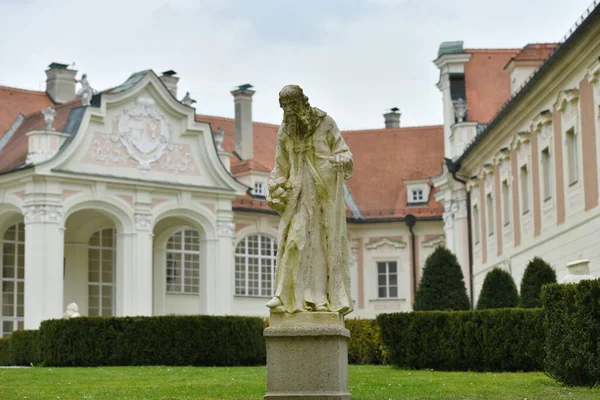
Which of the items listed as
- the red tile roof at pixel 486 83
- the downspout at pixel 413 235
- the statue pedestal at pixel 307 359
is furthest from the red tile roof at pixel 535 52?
the statue pedestal at pixel 307 359

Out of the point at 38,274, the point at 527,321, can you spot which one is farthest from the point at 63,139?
the point at 527,321

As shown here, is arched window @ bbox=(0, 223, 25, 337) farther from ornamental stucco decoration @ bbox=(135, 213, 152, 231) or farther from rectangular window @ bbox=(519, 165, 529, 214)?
rectangular window @ bbox=(519, 165, 529, 214)

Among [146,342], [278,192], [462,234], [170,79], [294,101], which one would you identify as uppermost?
[170,79]

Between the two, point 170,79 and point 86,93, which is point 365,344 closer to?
point 86,93

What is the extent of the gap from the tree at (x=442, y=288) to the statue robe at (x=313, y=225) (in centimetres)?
1475

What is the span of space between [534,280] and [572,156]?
15.8 feet

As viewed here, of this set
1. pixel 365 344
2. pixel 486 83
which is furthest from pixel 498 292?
pixel 486 83

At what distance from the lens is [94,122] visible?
4378cm

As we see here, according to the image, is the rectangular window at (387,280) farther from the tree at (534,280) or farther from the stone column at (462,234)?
the tree at (534,280)

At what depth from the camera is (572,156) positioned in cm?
2823

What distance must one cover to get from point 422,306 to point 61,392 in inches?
488

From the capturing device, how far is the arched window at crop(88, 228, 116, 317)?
47312mm

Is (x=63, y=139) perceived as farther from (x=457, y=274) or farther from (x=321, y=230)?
(x=321, y=230)

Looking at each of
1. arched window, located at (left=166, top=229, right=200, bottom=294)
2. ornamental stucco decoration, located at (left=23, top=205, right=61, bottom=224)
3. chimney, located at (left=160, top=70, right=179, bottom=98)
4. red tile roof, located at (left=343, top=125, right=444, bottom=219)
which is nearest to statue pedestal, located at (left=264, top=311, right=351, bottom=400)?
ornamental stucco decoration, located at (left=23, top=205, right=61, bottom=224)
